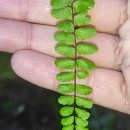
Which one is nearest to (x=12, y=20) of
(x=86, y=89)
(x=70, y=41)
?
(x=70, y=41)

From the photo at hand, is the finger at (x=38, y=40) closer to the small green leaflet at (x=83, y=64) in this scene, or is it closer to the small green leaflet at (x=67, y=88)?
the small green leaflet at (x=83, y=64)

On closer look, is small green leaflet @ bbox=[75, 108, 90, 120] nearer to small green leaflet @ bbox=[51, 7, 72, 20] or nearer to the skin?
the skin

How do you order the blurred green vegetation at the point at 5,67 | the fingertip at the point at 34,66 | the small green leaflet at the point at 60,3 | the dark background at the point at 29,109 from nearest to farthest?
the small green leaflet at the point at 60,3, the fingertip at the point at 34,66, the blurred green vegetation at the point at 5,67, the dark background at the point at 29,109

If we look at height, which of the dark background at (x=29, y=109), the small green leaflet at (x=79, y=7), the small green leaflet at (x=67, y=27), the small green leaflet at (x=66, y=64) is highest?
the small green leaflet at (x=79, y=7)

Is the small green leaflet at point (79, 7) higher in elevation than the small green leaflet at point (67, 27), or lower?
higher

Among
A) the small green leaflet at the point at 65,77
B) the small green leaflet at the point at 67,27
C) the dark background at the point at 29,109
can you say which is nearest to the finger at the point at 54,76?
the small green leaflet at the point at 65,77

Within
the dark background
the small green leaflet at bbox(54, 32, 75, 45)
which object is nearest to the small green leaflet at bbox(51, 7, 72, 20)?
the small green leaflet at bbox(54, 32, 75, 45)
